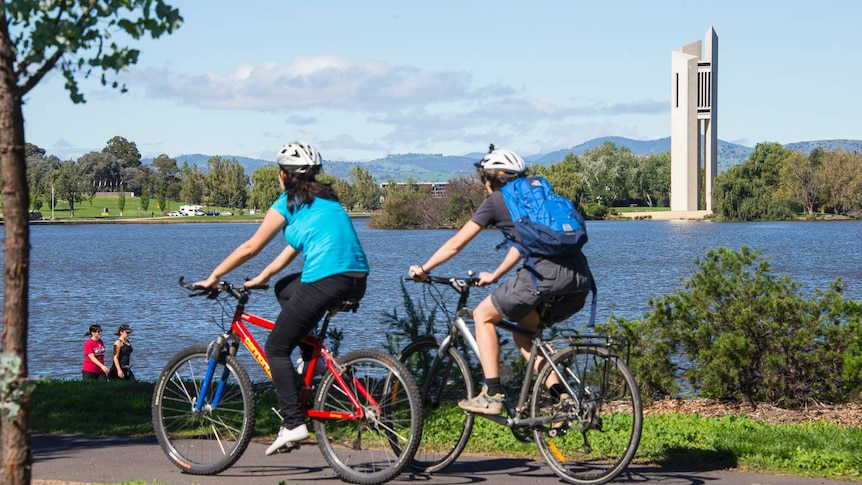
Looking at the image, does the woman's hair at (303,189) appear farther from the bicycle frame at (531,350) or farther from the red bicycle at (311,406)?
the bicycle frame at (531,350)

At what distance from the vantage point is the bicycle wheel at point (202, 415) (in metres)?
6.89

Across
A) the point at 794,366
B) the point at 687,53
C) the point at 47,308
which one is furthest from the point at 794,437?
the point at 687,53

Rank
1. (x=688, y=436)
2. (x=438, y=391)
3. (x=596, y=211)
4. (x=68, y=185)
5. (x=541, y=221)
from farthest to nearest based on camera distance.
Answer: (x=68, y=185)
(x=596, y=211)
(x=688, y=436)
(x=438, y=391)
(x=541, y=221)

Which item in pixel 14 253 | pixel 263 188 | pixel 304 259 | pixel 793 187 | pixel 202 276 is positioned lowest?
pixel 202 276

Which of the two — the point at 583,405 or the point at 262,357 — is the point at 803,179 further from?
the point at 262,357

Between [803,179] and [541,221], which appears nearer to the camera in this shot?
[541,221]

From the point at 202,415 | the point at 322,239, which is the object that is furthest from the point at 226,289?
the point at 202,415

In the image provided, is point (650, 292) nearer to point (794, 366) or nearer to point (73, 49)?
point (794, 366)

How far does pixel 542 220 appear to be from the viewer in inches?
254

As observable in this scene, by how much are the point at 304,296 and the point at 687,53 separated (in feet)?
487

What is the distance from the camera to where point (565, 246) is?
6.39m

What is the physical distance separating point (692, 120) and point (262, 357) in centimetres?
13735

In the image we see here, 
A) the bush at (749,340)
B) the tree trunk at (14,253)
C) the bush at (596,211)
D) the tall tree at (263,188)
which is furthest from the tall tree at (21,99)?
the tall tree at (263,188)

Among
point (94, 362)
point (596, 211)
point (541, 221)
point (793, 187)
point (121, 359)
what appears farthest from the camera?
point (596, 211)
